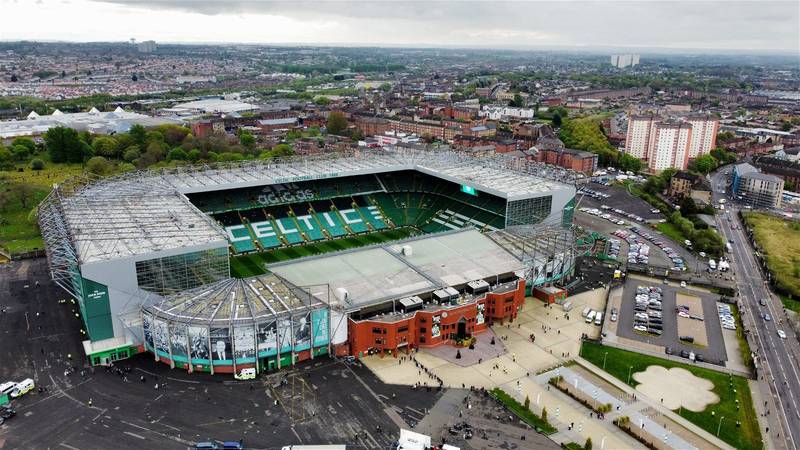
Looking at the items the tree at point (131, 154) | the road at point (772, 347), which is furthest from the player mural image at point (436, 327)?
the tree at point (131, 154)

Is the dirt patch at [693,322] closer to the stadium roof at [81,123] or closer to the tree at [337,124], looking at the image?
the tree at [337,124]

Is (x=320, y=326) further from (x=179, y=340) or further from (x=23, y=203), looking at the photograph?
(x=23, y=203)

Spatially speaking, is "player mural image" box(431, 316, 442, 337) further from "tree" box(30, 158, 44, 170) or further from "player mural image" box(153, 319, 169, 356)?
"tree" box(30, 158, 44, 170)

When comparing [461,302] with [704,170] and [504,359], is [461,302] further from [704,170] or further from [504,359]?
[704,170]

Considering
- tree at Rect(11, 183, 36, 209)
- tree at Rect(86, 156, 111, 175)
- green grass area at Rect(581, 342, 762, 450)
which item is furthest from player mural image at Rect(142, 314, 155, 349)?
tree at Rect(86, 156, 111, 175)

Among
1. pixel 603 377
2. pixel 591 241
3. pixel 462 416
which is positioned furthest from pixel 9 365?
pixel 591 241

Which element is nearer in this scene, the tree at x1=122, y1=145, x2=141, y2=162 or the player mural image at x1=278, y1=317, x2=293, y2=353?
the player mural image at x1=278, y1=317, x2=293, y2=353
